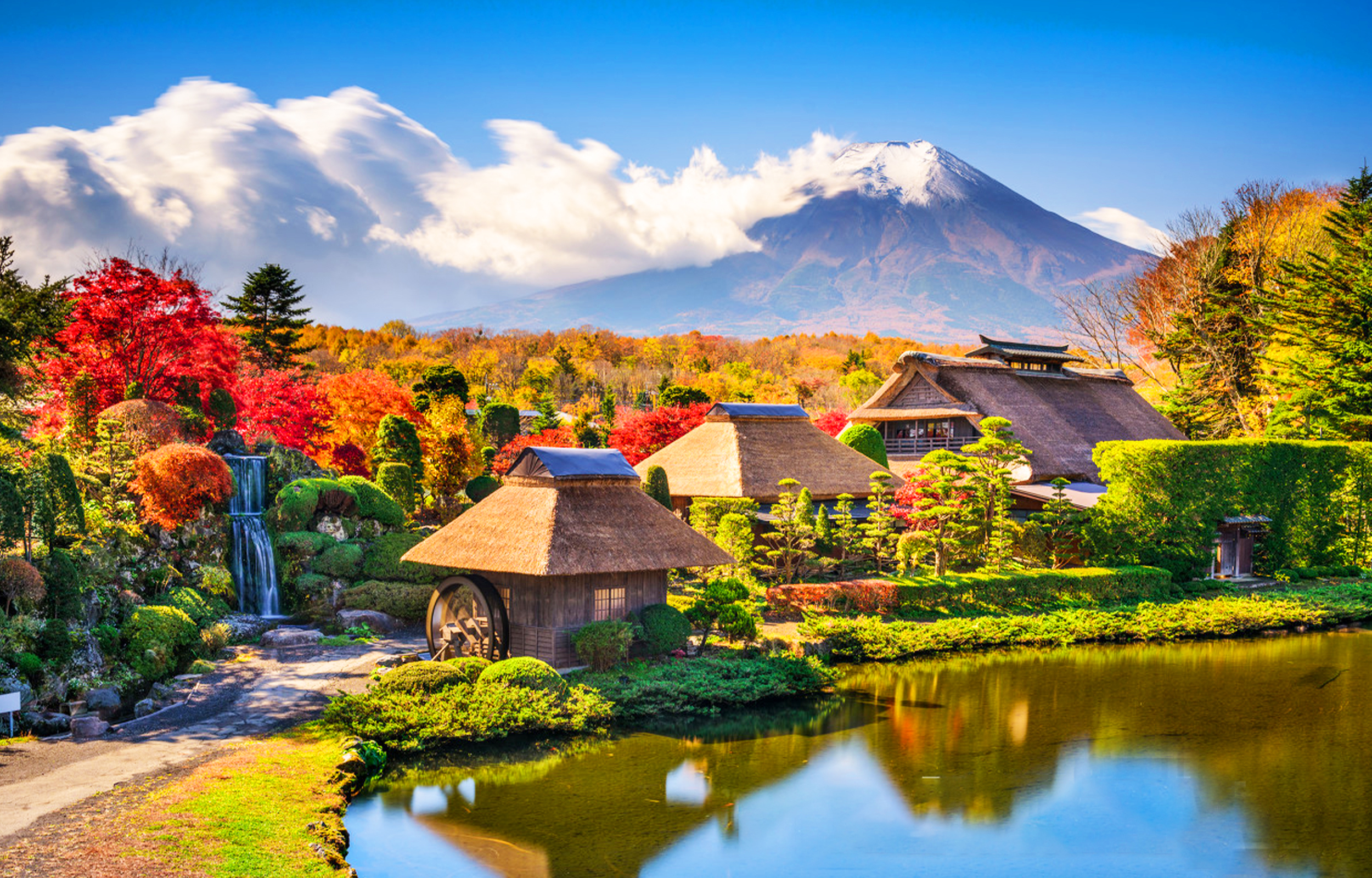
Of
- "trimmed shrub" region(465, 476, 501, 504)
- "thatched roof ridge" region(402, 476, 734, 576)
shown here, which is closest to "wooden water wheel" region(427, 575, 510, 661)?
"thatched roof ridge" region(402, 476, 734, 576)

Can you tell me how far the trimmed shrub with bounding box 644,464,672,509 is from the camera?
1087 inches

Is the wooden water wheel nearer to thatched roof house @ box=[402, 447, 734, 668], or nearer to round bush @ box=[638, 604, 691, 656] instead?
thatched roof house @ box=[402, 447, 734, 668]

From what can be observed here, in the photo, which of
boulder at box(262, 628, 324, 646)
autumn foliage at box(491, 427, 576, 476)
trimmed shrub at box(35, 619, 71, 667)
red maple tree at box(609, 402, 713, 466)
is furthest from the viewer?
red maple tree at box(609, 402, 713, 466)

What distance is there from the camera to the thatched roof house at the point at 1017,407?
34.7 meters

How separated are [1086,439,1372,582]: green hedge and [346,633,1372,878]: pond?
946cm

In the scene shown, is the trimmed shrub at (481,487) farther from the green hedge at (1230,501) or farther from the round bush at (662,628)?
the green hedge at (1230,501)

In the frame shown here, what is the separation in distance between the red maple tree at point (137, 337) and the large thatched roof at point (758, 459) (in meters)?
14.2

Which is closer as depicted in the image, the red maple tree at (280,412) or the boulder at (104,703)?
the boulder at (104,703)

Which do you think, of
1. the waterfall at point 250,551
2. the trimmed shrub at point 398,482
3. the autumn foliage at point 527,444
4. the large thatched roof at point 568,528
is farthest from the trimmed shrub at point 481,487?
the large thatched roof at point 568,528

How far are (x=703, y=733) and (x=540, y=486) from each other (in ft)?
21.0

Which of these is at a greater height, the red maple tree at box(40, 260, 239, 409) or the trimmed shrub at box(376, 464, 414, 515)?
the red maple tree at box(40, 260, 239, 409)

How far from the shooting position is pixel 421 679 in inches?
626

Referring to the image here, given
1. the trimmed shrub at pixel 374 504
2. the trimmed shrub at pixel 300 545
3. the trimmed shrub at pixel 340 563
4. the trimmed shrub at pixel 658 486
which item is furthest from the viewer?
the trimmed shrub at pixel 658 486

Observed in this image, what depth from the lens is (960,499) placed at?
26781mm
